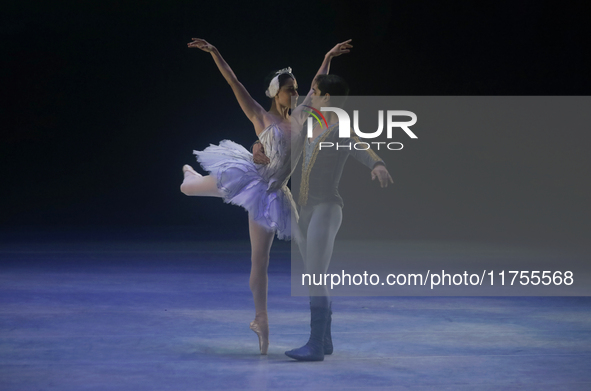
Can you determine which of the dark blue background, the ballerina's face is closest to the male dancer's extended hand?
the ballerina's face

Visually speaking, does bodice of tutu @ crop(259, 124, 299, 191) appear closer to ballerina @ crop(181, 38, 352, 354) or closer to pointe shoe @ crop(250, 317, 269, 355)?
ballerina @ crop(181, 38, 352, 354)

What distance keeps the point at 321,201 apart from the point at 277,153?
0.84 ft

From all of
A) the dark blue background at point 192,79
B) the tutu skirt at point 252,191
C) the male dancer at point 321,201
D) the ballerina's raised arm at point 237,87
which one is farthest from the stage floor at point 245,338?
the dark blue background at point 192,79

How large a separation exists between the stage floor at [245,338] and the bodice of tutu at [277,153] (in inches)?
27.0

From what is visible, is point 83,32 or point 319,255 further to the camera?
point 83,32

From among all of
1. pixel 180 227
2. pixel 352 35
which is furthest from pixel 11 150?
pixel 352 35

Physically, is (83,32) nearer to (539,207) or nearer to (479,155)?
(479,155)

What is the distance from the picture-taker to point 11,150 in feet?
28.3

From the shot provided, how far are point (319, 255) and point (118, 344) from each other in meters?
0.95

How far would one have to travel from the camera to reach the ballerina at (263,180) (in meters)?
2.60

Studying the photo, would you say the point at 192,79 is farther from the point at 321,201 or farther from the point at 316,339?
the point at 316,339

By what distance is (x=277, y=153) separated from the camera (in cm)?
Result: 262

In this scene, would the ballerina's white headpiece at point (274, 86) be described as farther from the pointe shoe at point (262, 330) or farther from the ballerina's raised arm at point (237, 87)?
the pointe shoe at point (262, 330)

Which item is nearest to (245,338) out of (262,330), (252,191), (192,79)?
(262,330)
